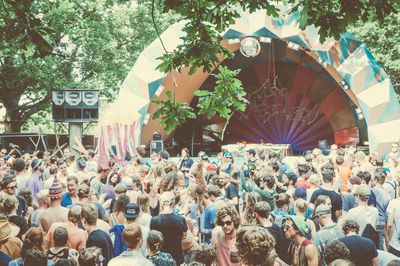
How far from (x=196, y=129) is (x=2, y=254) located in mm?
16362

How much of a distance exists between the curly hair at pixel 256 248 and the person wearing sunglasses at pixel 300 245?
109 centimetres

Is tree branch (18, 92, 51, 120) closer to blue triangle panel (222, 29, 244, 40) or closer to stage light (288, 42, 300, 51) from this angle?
blue triangle panel (222, 29, 244, 40)

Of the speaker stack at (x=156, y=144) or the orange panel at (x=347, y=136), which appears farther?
the orange panel at (x=347, y=136)

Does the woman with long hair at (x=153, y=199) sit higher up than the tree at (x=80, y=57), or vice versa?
the tree at (x=80, y=57)

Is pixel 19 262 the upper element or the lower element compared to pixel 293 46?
lower

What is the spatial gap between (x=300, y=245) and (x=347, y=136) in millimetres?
15467

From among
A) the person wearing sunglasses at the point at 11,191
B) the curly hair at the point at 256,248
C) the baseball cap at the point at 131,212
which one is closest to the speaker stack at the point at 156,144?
the person wearing sunglasses at the point at 11,191

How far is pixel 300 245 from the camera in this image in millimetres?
4746

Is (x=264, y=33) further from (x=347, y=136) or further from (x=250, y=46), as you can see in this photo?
(x=347, y=136)

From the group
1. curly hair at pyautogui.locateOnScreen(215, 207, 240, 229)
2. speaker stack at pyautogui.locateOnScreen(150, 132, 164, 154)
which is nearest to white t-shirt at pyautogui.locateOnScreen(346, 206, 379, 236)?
curly hair at pyautogui.locateOnScreen(215, 207, 240, 229)

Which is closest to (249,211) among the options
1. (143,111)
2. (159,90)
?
(143,111)

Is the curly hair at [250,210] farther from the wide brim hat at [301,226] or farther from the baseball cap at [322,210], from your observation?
the wide brim hat at [301,226]

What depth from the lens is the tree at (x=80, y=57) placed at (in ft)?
67.6

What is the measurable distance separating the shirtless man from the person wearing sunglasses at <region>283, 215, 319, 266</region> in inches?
103
